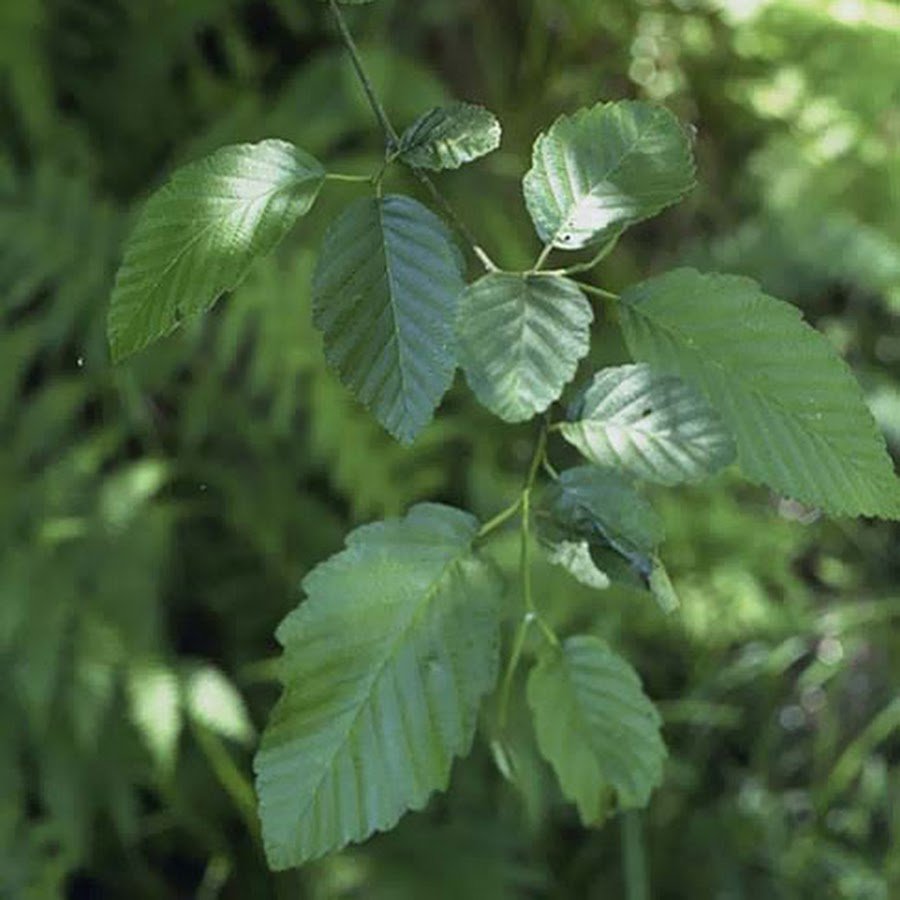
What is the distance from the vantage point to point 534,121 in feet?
8.00

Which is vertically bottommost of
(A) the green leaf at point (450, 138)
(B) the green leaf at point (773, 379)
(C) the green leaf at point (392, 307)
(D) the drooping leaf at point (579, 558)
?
(D) the drooping leaf at point (579, 558)

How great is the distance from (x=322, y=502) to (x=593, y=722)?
152cm

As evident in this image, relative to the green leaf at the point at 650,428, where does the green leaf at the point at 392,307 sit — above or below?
above

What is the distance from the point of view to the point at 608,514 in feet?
2.19

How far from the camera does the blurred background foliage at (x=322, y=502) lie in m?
1.96

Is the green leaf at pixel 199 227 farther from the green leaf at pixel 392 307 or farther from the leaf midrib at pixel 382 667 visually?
the leaf midrib at pixel 382 667

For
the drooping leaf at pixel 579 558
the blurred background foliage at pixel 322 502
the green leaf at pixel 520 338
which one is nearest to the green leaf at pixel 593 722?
the drooping leaf at pixel 579 558

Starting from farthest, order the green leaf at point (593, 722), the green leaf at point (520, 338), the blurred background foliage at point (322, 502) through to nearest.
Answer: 1. the blurred background foliage at point (322, 502)
2. the green leaf at point (593, 722)
3. the green leaf at point (520, 338)

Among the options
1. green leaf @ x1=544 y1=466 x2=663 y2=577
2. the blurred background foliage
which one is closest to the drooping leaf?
green leaf @ x1=544 y1=466 x2=663 y2=577

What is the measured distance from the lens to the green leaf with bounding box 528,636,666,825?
2.39 feet

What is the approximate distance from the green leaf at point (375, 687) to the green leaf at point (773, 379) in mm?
122

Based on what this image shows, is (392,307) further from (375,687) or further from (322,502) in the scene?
(322,502)

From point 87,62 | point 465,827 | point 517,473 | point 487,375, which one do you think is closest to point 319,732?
point 487,375

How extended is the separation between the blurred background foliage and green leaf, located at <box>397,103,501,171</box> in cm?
131
